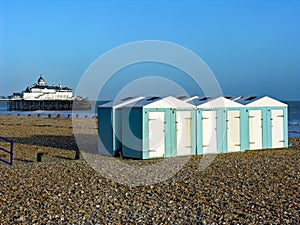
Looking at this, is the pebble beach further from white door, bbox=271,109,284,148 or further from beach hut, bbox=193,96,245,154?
white door, bbox=271,109,284,148

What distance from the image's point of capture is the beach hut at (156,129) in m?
13.5

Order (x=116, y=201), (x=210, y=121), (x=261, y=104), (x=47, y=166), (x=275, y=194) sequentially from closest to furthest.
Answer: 1. (x=116, y=201)
2. (x=275, y=194)
3. (x=47, y=166)
4. (x=210, y=121)
5. (x=261, y=104)

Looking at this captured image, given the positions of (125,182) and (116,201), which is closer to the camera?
(116,201)

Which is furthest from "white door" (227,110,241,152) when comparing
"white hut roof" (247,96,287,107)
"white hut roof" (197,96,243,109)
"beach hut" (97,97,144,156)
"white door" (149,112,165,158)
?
"beach hut" (97,97,144,156)

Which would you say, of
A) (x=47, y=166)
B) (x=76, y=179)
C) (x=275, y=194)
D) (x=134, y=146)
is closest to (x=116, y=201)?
(x=76, y=179)

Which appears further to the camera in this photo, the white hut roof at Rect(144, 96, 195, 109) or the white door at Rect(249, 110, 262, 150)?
the white door at Rect(249, 110, 262, 150)

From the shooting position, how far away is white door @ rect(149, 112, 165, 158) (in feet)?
44.6

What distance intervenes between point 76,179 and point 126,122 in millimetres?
4473

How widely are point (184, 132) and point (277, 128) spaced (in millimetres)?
4571

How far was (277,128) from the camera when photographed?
16641 millimetres

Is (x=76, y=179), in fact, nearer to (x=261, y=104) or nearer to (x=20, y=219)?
(x=20, y=219)

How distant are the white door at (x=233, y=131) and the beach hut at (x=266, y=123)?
595 millimetres

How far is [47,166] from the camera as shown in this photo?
11.7 m

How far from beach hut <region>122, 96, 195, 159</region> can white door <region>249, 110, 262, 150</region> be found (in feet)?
9.27
